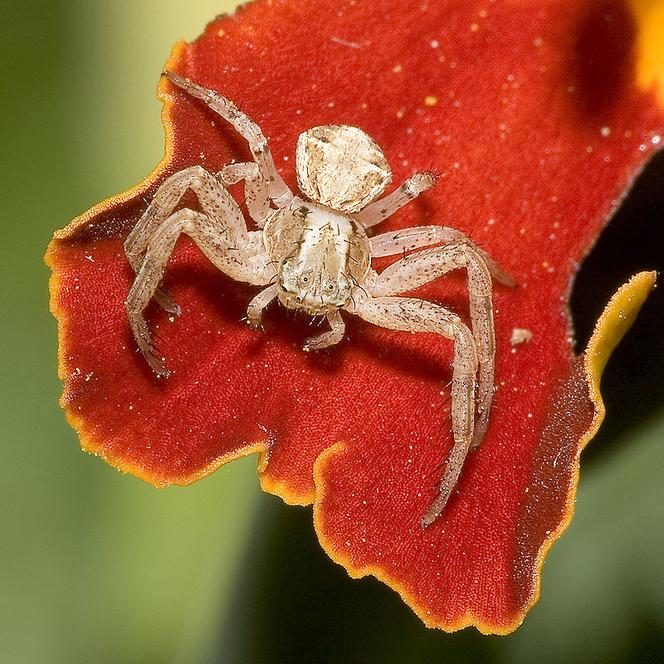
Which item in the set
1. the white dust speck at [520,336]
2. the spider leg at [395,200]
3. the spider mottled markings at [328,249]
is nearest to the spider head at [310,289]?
the spider mottled markings at [328,249]

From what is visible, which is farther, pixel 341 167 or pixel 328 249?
pixel 328 249

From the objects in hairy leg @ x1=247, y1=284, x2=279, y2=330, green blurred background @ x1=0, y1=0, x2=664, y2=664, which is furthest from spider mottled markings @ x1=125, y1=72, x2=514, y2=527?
green blurred background @ x1=0, y1=0, x2=664, y2=664

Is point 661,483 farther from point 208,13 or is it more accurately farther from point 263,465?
point 208,13

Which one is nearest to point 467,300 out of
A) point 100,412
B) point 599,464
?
point 599,464

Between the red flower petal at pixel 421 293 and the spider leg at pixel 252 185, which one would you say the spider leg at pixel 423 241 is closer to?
the red flower petal at pixel 421 293

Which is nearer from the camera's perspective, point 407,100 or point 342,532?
point 342,532

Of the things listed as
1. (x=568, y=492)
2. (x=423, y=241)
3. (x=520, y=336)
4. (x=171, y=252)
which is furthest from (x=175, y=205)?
(x=568, y=492)

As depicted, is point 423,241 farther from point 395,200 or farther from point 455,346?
point 455,346
